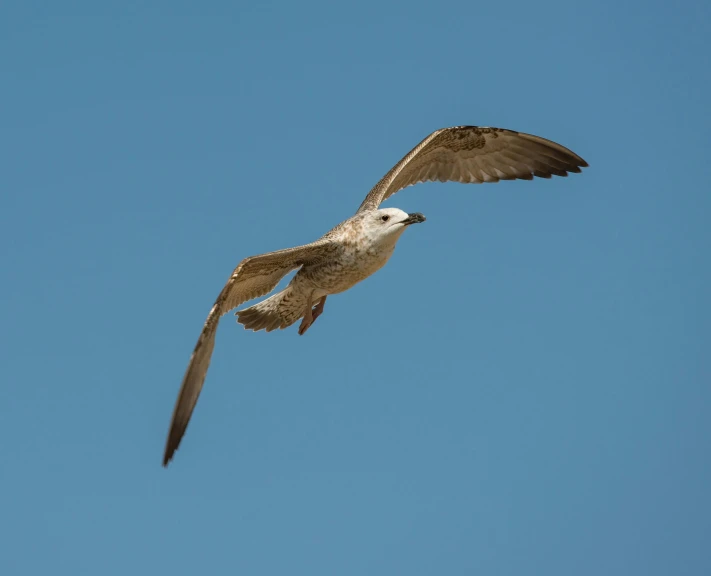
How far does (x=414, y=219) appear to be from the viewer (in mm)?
11320

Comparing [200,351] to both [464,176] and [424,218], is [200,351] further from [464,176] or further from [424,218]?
[464,176]

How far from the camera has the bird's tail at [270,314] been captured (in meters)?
12.5

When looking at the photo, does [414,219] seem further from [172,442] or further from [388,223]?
[172,442]

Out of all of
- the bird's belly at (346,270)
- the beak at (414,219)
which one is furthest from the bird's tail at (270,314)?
the beak at (414,219)

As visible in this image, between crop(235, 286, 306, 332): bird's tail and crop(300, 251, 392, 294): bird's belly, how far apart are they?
70 centimetres

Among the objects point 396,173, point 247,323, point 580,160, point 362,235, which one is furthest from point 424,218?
point 580,160

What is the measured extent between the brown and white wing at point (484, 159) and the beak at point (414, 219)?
93.7 inches

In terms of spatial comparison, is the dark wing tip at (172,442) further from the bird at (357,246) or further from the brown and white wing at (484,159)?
the brown and white wing at (484,159)

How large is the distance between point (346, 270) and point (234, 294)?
1376 millimetres

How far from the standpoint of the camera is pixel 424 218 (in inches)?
446

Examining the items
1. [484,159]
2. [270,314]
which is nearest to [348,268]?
[270,314]

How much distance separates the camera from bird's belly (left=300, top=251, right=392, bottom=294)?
11.6 m

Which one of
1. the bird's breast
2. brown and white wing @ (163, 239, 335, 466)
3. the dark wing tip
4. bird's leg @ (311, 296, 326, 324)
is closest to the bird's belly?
the bird's breast

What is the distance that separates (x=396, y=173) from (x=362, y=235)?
1.96 meters
